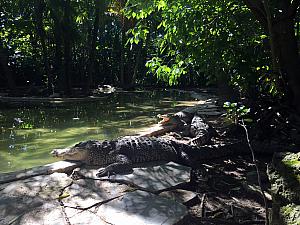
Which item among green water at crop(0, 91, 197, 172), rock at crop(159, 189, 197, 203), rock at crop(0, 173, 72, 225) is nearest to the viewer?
rock at crop(0, 173, 72, 225)

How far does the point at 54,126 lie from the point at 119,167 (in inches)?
195

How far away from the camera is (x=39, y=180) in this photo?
13.3 ft

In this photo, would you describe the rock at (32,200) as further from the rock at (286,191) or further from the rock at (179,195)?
the rock at (286,191)

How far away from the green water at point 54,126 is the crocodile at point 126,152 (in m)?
0.98

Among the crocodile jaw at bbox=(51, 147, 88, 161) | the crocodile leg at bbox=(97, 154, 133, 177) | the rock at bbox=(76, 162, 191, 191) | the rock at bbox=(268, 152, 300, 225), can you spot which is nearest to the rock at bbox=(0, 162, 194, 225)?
the rock at bbox=(76, 162, 191, 191)

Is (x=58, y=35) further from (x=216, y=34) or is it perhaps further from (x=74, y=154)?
(x=216, y=34)

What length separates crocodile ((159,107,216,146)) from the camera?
248 inches

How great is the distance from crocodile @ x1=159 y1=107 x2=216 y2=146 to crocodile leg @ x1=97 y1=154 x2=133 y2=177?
1.89 m

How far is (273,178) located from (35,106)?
1255cm

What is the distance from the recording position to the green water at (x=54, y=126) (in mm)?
6137

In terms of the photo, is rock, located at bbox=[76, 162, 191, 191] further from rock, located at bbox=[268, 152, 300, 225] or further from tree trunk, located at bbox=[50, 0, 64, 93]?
tree trunk, located at bbox=[50, 0, 64, 93]

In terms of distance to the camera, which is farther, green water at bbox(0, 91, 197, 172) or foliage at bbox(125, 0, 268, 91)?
green water at bbox(0, 91, 197, 172)

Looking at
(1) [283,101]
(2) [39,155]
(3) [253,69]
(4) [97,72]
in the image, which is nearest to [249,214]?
(1) [283,101]

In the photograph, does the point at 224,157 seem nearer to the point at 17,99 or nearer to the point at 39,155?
the point at 39,155
